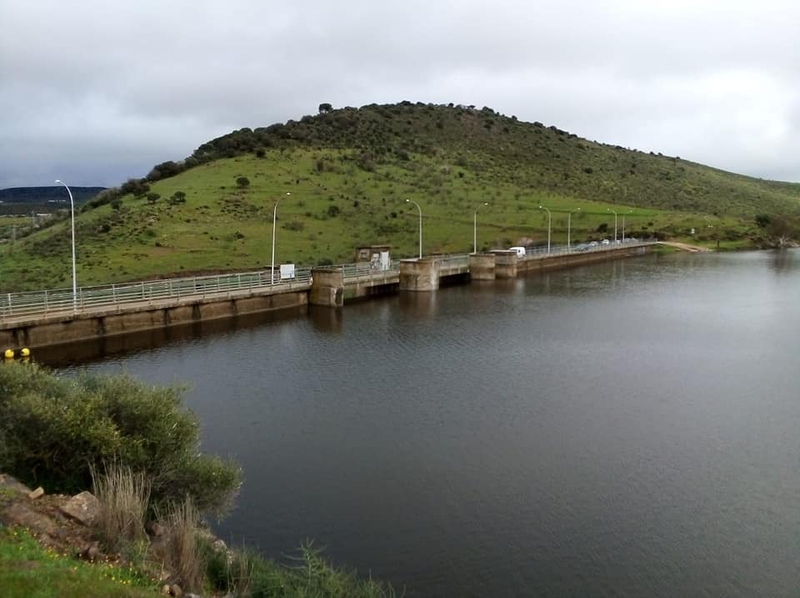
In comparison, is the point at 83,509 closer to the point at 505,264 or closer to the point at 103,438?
the point at 103,438

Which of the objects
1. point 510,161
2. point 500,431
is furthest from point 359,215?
point 500,431

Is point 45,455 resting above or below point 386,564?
above

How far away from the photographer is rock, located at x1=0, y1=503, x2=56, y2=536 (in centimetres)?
1048

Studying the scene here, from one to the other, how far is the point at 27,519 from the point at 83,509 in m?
0.89

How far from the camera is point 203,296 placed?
4012 cm

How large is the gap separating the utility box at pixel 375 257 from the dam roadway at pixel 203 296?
1.79 ft

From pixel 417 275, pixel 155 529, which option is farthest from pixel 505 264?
pixel 155 529

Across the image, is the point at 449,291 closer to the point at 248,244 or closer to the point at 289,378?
the point at 248,244

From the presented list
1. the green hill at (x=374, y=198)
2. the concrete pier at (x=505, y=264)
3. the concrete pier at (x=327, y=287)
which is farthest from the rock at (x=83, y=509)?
the concrete pier at (x=505, y=264)

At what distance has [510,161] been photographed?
11669 cm

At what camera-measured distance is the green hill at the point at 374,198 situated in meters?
56.9

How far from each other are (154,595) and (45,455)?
16.0 ft

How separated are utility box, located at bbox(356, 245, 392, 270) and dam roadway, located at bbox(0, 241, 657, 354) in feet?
1.79

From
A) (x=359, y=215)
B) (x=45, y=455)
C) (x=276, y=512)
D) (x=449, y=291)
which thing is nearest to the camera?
(x=45, y=455)
